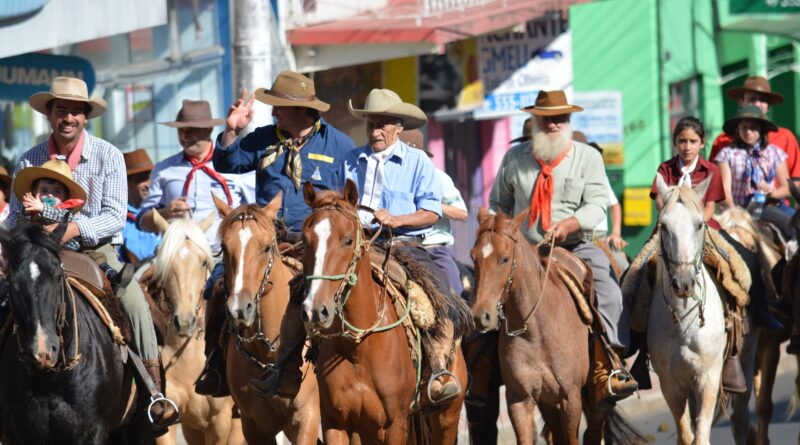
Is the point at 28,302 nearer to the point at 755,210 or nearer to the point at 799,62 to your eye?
the point at 755,210

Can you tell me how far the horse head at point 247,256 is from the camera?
828 centimetres

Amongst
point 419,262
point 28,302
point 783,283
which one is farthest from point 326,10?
point 28,302

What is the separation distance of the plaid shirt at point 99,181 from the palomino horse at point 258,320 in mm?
654

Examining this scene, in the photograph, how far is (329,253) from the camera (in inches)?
293

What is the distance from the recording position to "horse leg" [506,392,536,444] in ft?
30.4

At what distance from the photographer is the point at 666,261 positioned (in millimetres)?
9547

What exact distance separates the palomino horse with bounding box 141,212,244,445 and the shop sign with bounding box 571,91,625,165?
13.6 metres

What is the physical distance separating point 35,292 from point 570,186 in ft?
13.8

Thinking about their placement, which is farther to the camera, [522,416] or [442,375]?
[522,416]

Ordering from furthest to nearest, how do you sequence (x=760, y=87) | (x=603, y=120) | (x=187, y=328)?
(x=603, y=120) < (x=760, y=87) < (x=187, y=328)

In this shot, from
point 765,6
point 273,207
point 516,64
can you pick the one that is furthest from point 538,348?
point 765,6

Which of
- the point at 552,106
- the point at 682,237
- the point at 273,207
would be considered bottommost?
the point at 682,237

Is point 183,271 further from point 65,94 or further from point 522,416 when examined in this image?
point 522,416

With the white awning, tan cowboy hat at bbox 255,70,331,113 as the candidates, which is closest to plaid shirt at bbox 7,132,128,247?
tan cowboy hat at bbox 255,70,331,113
